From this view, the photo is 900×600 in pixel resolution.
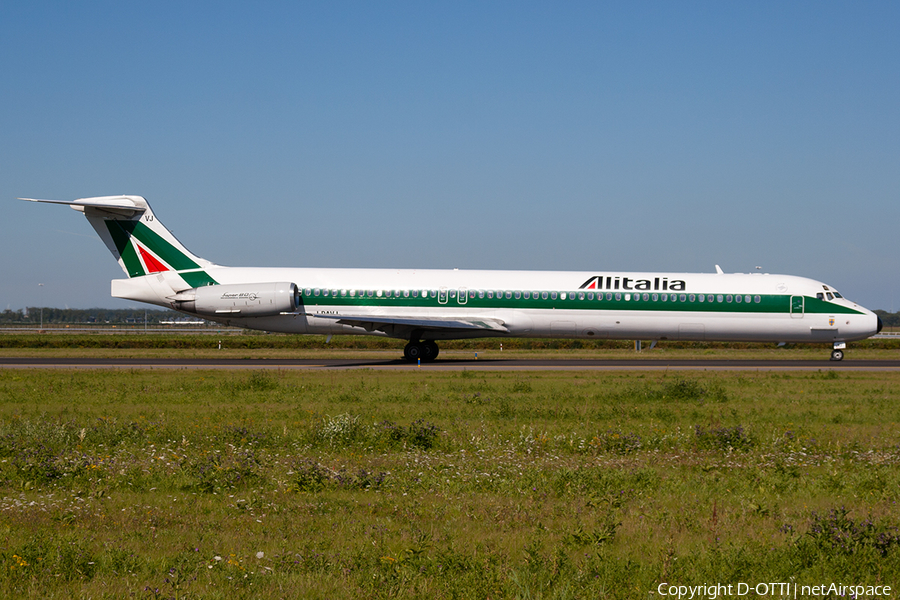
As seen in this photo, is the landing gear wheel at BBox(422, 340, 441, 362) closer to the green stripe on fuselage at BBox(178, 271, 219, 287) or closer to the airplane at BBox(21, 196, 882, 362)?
the airplane at BBox(21, 196, 882, 362)

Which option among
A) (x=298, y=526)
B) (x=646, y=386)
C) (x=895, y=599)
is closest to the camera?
(x=895, y=599)

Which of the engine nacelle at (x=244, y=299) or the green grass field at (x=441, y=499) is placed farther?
the engine nacelle at (x=244, y=299)

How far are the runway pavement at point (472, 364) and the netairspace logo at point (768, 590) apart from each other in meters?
22.0

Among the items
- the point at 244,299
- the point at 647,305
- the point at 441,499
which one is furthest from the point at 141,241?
the point at 441,499

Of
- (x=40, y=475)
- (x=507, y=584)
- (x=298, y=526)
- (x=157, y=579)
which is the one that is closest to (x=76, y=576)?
(x=157, y=579)

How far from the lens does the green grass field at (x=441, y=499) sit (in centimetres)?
620

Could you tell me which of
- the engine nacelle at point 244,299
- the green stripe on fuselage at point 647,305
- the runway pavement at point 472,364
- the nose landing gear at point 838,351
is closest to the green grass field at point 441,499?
the runway pavement at point 472,364

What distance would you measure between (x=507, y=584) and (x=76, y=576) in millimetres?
3520

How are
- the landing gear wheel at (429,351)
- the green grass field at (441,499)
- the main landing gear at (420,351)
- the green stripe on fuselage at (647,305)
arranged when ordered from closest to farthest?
the green grass field at (441,499)
the green stripe on fuselage at (647,305)
the main landing gear at (420,351)
the landing gear wheel at (429,351)

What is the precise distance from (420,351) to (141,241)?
1304 cm

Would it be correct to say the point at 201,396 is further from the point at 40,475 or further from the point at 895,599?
the point at 895,599

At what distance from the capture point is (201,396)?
19.4 metres

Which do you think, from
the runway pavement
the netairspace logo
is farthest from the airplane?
the netairspace logo

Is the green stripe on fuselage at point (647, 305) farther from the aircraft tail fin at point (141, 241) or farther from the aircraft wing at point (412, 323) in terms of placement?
the aircraft tail fin at point (141, 241)
